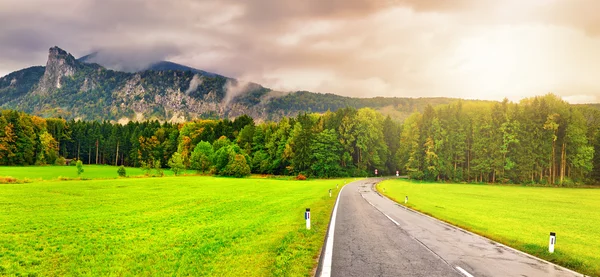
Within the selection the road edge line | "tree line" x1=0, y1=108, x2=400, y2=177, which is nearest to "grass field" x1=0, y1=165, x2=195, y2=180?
"tree line" x1=0, y1=108, x2=400, y2=177

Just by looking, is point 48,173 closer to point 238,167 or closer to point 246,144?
point 238,167

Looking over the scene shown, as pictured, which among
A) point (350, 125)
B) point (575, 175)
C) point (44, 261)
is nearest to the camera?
point (44, 261)

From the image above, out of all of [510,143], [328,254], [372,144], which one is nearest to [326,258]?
[328,254]

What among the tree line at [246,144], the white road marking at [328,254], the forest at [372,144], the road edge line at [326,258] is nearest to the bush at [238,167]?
the tree line at [246,144]

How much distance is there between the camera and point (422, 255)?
10.6 m

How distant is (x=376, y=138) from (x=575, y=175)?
49.5m

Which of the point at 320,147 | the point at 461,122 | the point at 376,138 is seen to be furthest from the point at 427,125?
the point at 320,147

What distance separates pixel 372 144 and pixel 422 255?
8978 centimetres

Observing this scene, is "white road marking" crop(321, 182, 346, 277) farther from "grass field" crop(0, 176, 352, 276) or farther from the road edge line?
"grass field" crop(0, 176, 352, 276)

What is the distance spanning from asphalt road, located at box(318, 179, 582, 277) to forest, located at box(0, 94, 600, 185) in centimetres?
6862

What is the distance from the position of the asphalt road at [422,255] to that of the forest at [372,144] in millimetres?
68617

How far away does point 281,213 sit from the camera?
21.9 meters

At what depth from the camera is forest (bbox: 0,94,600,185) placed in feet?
239

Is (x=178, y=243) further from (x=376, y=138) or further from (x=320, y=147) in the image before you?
(x=376, y=138)
